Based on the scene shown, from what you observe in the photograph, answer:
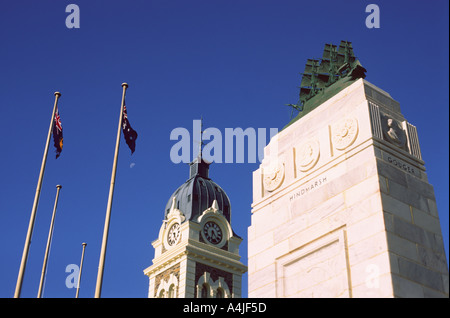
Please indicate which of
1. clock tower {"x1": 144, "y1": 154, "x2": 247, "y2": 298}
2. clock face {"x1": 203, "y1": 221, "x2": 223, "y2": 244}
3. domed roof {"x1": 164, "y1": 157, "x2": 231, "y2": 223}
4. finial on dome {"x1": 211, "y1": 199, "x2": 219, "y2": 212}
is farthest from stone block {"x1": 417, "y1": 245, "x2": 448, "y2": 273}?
finial on dome {"x1": 211, "y1": 199, "x2": 219, "y2": 212}

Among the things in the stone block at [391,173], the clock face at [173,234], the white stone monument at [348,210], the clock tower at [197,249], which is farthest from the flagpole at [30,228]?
the clock face at [173,234]

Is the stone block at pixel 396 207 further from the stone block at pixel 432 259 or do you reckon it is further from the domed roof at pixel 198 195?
the domed roof at pixel 198 195

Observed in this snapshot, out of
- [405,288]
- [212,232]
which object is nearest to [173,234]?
[212,232]

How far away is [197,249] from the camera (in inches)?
1887

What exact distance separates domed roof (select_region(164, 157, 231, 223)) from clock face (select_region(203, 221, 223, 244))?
4.60ft

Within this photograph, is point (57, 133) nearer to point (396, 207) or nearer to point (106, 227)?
point (106, 227)

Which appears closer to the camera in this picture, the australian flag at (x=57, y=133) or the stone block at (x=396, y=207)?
the stone block at (x=396, y=207)

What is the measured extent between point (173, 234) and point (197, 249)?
14.6 ft

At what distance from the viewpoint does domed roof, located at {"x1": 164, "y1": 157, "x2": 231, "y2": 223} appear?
174ft

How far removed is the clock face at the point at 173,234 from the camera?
50.8 m

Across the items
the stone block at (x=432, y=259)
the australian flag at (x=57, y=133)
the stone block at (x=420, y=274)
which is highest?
the australian flag at (x=57, y=133)

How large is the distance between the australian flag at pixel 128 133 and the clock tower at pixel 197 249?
2348 cm
